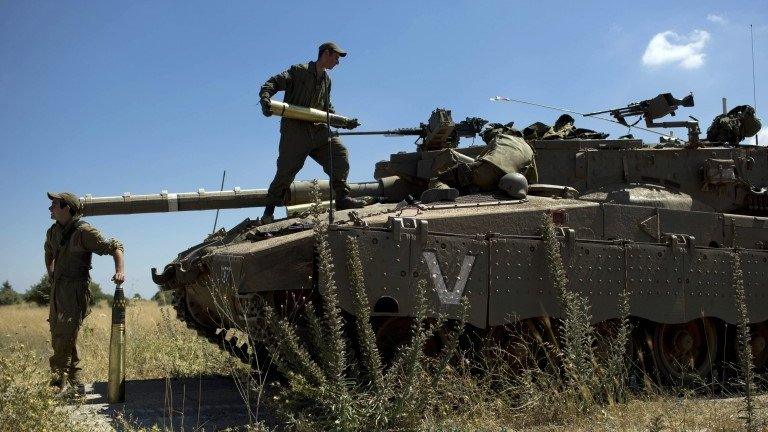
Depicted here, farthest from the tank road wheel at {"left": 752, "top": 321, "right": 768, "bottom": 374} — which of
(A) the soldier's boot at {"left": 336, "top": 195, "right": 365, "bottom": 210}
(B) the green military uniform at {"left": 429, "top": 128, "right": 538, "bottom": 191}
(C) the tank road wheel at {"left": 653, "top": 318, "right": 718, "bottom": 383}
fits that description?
(A) the soldier's boot at {"left": 336, "top": 195, "right": 365, "bottom": 210}

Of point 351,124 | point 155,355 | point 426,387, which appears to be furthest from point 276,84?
point 155,355

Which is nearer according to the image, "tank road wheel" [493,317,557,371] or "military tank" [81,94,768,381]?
A: "military tank" [81,94,768,381]

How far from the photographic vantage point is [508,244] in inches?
289

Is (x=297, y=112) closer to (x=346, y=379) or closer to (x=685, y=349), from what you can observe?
(x=346, y=379)

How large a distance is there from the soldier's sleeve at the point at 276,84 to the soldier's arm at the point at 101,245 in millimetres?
2092

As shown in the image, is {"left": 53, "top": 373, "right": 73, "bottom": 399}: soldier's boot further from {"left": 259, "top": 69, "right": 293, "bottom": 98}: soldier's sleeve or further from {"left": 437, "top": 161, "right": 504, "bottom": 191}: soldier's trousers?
{"left": 437, "top": 161, "right": 504, "bottom": 191}: soldier's trousers

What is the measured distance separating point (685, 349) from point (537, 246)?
8.59 ft

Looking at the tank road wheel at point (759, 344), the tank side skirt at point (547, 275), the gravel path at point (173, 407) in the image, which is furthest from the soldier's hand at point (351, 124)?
the tank road wheel at point (759, 344)

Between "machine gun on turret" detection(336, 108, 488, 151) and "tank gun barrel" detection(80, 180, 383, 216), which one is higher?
"machine gun on turret" detection(336, 108, 488, 151)

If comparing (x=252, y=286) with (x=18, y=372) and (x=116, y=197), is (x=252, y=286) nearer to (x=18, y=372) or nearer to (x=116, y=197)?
(x=18, y=372)

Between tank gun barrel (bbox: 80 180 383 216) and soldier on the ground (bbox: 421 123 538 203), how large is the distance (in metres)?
1.48

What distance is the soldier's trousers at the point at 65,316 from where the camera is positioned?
785cm

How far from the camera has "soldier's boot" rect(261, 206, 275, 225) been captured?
28.3 feet

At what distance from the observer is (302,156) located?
28.2ft
